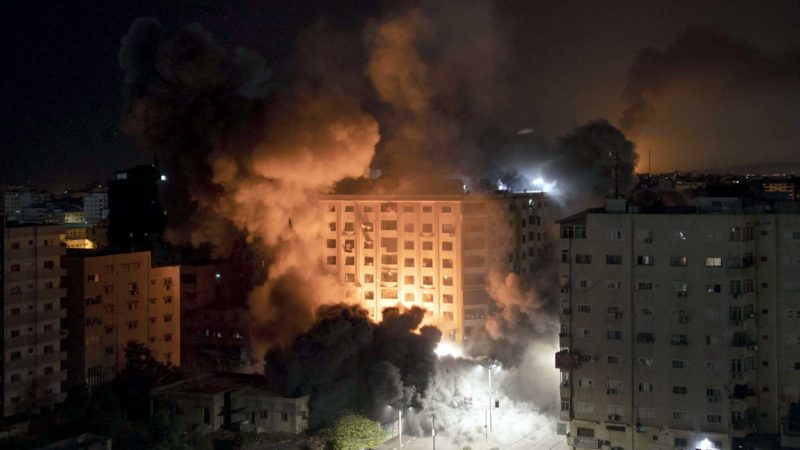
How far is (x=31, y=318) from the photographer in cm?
3697

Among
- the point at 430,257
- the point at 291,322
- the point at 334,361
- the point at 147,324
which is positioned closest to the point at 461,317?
the point at 430,257

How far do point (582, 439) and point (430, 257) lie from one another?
16.5 metres

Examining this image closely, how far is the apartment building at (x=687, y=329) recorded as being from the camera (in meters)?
30.8

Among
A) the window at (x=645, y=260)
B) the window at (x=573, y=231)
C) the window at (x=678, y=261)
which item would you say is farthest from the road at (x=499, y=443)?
the window at (x=678, y=261)

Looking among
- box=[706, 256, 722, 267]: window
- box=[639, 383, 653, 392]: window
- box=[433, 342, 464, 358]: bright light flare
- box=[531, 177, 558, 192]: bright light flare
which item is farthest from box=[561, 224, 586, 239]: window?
box=[531, 177, 558, 192]: bright light flare

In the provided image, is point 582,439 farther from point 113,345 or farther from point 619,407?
point 113,345

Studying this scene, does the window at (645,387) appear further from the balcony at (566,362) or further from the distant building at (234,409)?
the distant building at (234,409)

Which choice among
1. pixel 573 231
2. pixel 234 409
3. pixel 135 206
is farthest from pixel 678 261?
pixel 135 206

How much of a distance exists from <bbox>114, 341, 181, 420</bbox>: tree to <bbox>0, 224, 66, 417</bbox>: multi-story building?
2.51 m

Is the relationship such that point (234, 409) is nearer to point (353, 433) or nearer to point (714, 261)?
point (353, 433)

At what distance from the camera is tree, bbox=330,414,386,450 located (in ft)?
108

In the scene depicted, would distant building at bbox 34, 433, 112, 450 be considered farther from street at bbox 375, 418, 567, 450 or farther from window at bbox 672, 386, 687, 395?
window at bbox 672, 386, 687, 395

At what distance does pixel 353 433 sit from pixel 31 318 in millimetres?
14283

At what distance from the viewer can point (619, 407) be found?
31953mm
